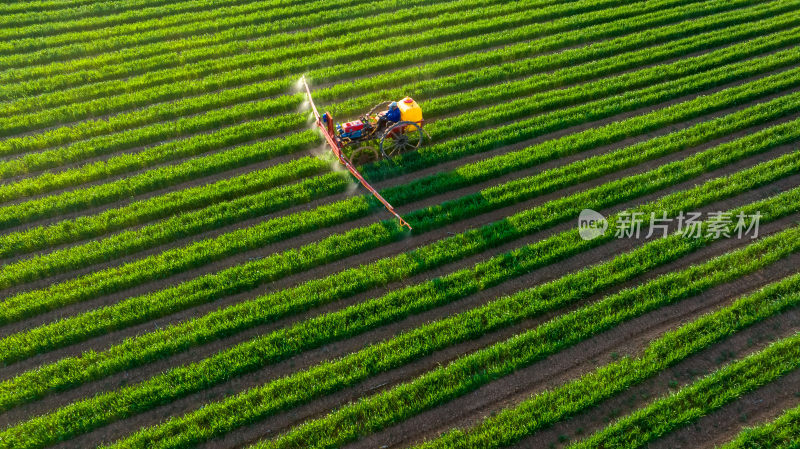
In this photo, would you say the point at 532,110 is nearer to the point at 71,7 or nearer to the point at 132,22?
the point at 132,22

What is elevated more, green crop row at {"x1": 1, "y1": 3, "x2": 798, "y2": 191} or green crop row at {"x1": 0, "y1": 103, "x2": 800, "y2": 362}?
green crop row at {"x1": 1, "y1": 3, "x2": 798, "y2": 191}

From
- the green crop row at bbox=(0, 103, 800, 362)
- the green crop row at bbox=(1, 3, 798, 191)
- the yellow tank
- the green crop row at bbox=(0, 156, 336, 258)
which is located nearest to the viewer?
the green crop row at bbox=(0, 103, 800, 362)

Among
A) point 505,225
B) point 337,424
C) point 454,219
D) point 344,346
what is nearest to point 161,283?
point 344,346

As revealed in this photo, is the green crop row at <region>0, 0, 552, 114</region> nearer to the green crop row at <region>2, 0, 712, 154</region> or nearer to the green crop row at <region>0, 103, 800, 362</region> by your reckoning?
the green crop row at <region>2, 0, 712, 154</region>

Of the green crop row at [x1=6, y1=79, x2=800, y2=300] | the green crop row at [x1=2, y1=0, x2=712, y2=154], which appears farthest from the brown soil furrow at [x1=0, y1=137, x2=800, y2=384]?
the green crop row at [x1=2, y1=0, x2=712, y2=154]

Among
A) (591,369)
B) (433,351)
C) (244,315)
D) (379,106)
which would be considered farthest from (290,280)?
(591,369)

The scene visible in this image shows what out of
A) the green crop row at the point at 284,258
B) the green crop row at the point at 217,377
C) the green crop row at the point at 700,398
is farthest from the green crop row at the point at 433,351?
the green crop row at the point at 284,258
